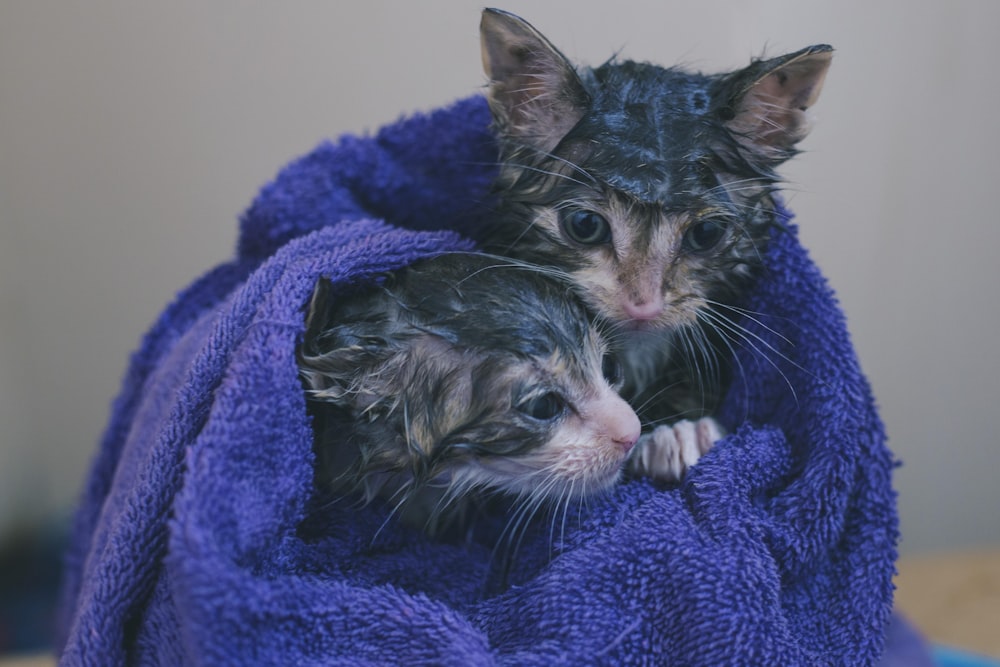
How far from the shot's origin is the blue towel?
31.7 inches

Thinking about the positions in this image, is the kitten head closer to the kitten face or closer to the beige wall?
the kitten face

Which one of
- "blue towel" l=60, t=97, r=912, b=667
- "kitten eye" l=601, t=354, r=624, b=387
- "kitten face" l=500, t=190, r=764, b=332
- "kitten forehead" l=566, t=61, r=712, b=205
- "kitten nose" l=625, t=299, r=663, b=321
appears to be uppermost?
"kitten forehead" l=566, t=61, r=712, b=205

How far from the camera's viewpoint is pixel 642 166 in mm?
991

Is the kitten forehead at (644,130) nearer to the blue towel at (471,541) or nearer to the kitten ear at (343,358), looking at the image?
the blue towel at (471,541)

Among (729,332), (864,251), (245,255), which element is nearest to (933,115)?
(864,251)

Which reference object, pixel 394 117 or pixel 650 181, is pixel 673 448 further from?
pixel 394 117

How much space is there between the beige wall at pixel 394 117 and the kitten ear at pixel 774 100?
43 centimetres

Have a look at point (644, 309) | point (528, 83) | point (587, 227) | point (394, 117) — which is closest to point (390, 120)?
point (394, 117)

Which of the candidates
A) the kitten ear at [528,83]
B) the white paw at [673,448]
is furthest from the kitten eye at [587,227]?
the white paw at [673,448]

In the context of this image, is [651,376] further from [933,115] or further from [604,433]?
[933,115]

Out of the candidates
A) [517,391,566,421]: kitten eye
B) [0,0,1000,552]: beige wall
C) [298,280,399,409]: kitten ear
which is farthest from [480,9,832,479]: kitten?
[0,0,1000,552]: beige wall

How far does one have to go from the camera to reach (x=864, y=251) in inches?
66.3

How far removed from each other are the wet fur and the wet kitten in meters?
0.09

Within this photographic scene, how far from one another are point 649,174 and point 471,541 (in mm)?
504
